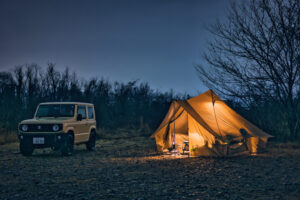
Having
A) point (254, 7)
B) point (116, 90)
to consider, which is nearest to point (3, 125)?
point (116, 90)

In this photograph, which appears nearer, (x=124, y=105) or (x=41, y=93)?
(x=41, y=93)

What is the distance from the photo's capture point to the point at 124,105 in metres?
31.7

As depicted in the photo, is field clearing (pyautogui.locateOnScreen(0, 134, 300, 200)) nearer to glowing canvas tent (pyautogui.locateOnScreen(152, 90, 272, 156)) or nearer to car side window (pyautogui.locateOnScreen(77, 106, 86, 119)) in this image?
glowing canvas tent (pyautogui.locateOnScreen(152, 90, 272, 156))

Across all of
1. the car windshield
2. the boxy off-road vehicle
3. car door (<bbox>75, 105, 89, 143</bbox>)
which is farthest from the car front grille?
car door (<bbox>75, 105, 89, 143</bbox>)

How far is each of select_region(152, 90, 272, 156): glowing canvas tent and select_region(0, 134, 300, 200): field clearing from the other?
28.2 inches

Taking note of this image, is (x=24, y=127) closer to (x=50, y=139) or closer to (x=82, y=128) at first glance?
(x=50, y=139)

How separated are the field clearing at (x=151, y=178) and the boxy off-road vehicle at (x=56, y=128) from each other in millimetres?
767

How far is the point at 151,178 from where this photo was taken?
→ 23.9ft

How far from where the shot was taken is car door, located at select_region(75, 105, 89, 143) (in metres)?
12.1

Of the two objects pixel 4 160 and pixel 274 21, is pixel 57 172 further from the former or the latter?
pixel 274 21

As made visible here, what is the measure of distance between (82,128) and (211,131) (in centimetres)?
504

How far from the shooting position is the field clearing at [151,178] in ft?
18.7

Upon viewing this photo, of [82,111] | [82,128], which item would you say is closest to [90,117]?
[82,111]

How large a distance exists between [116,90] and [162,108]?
5.03 metres
